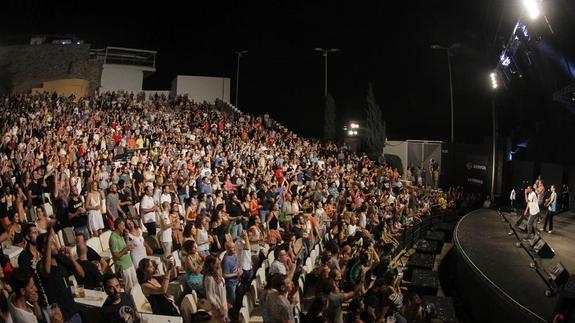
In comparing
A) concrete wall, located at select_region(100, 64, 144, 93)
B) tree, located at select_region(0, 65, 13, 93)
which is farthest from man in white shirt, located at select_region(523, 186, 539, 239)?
tree, located at select_region(0, 65, 13, 93)

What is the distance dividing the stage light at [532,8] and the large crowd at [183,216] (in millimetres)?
6689

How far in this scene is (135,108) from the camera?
21.1 metres

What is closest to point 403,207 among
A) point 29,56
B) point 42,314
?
point 42,314

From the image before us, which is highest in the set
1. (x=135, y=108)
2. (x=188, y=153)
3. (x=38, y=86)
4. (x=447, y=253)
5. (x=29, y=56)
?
(x=29, y=56)

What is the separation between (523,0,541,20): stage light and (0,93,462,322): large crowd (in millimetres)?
6689

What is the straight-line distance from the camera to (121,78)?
30.8m

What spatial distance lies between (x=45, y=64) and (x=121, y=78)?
4.59 metres

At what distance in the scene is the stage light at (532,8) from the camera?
1186 cm

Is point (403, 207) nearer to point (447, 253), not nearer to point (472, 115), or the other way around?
point (447, 253)

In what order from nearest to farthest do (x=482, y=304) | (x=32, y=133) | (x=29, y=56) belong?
(x=482, y=304) → (x=32, y=133) → (x=29, y=56)

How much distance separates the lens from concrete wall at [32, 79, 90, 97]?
90.2ft

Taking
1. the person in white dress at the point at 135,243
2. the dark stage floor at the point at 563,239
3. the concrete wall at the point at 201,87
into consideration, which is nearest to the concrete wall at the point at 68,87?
the concrete wall at the point at 201,87

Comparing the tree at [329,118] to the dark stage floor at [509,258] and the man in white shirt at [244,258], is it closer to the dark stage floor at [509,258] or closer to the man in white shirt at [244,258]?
the dark stage floor at [509,258]

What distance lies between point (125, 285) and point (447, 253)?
1160 cm
